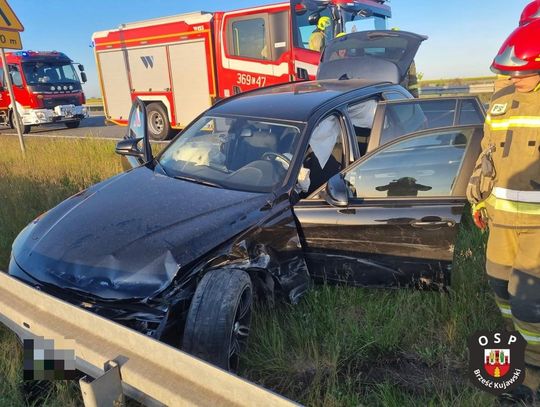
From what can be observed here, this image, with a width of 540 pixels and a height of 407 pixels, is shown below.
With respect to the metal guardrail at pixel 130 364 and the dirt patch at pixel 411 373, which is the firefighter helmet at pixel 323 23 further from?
the metal guardrail at pixel 130 364

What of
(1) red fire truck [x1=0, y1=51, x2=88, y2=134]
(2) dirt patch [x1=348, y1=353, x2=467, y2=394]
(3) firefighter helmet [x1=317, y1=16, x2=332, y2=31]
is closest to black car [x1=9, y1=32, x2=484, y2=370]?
(2) dirt patch [x1=348, y1=353, x2=467, y2=394]

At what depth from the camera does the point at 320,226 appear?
2799 millimetres

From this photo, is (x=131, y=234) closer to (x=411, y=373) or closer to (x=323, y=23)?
(x=411, y=373)

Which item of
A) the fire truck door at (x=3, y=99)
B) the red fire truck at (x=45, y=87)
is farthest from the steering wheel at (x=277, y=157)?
the fire truck door at (x=3, y=99)

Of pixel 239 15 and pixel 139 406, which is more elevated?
pixel 239 15

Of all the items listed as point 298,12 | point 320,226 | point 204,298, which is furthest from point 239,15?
point 204,298

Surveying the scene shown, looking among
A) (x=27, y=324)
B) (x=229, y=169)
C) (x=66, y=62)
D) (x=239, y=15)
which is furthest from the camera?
(x=66, y=62)

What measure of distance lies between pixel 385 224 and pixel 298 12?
7.60m

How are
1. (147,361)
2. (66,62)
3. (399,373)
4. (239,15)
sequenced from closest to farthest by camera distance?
1. (147,361)
2. (399,373)
3. (239,15)
4. (66,62)

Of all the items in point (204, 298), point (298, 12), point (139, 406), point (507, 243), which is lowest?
point (139, 406)

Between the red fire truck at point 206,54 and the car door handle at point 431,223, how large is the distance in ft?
23.3

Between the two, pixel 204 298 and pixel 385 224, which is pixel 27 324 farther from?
pixel 385 224

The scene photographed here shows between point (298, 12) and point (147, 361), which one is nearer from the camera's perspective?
point (147, 361)

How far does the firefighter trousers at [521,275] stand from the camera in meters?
1.99
